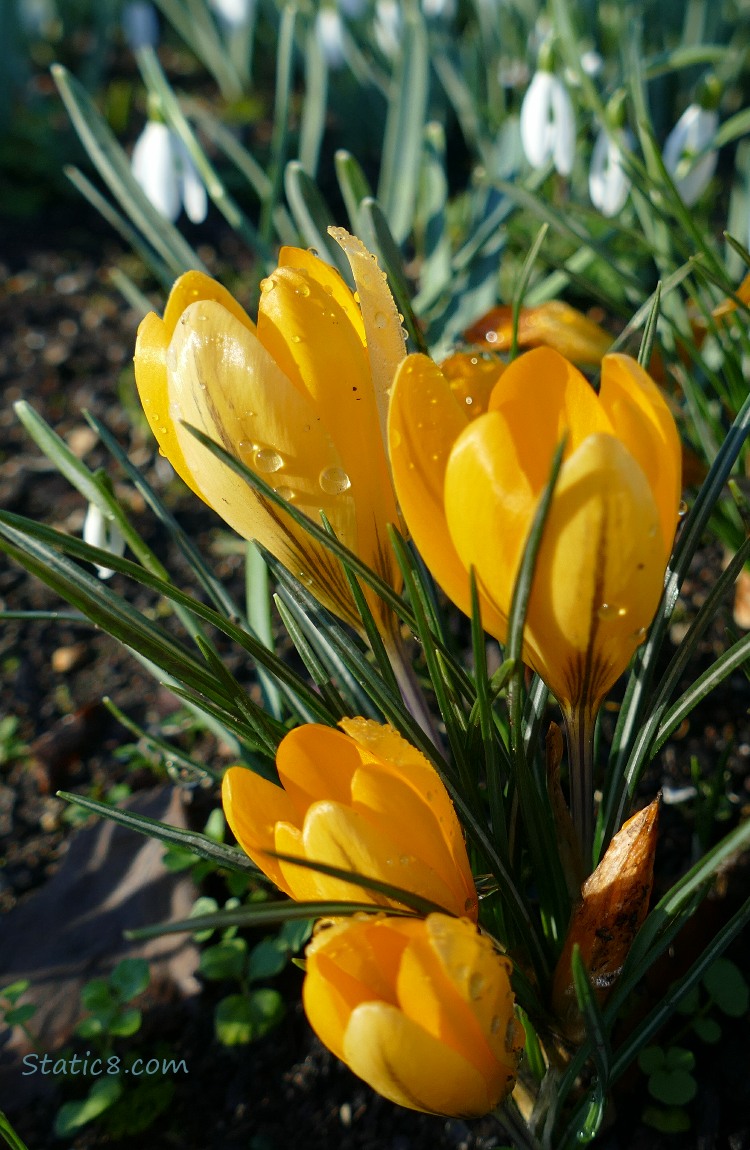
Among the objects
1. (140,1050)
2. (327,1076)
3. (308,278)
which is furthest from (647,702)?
(140,1050)

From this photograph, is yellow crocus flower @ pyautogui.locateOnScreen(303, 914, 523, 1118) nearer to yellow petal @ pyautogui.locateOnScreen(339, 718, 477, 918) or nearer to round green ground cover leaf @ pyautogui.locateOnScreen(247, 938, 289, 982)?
yellow petal @ pyautogui.locateOnScreen(339, 718, 477, 918)

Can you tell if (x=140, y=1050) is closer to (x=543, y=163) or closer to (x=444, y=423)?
(x=444, y=423)

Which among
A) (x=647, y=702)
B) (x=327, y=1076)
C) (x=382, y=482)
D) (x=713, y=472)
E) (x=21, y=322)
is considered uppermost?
(x=21, y=322)

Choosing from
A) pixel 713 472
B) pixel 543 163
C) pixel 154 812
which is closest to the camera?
pixel 713 472

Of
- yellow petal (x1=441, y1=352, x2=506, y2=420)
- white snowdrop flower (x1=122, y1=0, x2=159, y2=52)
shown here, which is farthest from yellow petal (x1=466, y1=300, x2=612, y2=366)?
white snowdrop flower (x1=122, y1=0, x2=159, y2=52)

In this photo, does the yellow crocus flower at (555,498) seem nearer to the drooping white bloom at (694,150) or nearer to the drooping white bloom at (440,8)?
the drooping white bloom at (694,150)

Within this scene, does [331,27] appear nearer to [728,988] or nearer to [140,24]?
[140,24]

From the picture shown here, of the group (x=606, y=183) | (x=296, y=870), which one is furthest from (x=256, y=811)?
(x=606, y=183)

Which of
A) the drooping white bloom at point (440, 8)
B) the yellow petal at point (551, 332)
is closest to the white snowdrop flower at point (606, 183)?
the yellow petal at point (551, 332)

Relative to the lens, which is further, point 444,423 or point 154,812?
point 154,812
